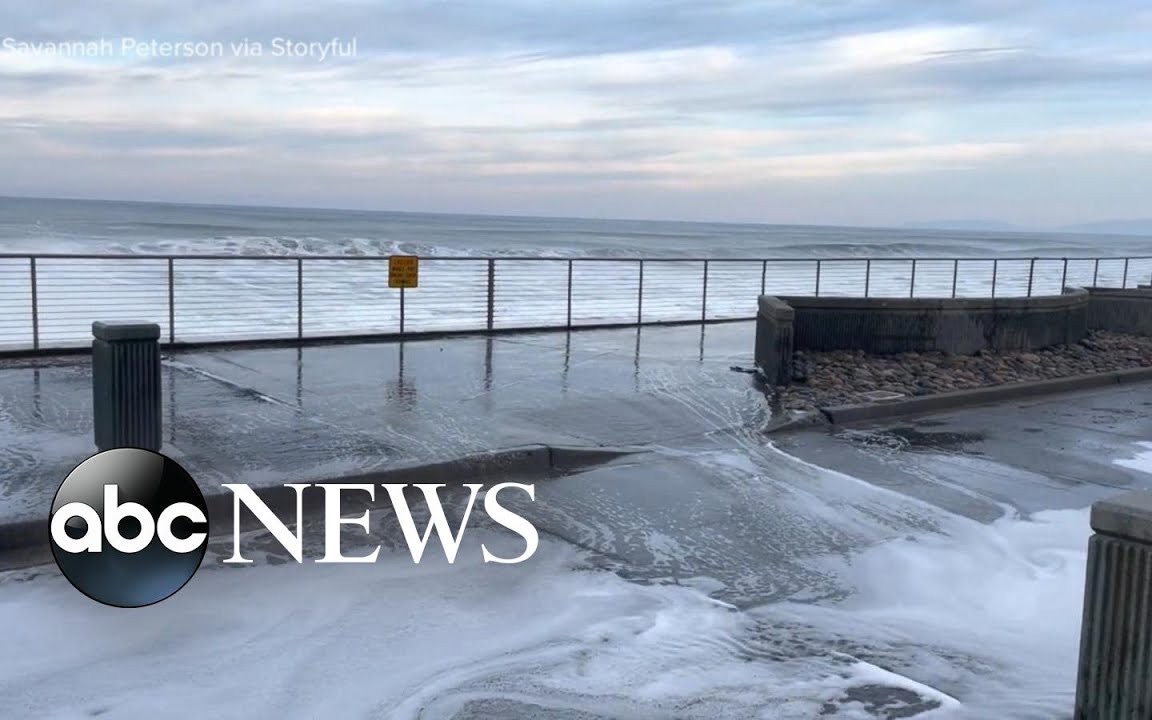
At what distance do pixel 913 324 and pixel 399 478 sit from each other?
846cm

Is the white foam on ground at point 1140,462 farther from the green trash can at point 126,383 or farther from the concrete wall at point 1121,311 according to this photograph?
the concrete wall at point 1121,311

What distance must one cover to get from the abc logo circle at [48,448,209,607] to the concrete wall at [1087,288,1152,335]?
53.3 feet

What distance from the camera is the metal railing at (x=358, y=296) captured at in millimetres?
17766

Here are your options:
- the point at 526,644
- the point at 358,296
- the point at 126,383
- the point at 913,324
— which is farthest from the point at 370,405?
the point at 358,296

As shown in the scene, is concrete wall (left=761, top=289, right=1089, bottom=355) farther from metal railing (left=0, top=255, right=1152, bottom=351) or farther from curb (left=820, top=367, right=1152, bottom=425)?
metal railing (left=0, top=255, right=1152, bottom=351)

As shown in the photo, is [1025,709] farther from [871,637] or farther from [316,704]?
[316,704]

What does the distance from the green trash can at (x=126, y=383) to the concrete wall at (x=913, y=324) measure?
839cm

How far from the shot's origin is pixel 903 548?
6781 mm

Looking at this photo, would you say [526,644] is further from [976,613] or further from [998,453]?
[998,453]

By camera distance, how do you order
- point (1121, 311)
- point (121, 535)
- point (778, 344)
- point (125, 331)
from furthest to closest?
point (1121, 311)
point (778, 344)
point (125, 331)
point (121, 535)

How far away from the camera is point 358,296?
93.2 feet

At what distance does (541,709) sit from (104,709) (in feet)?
5.56

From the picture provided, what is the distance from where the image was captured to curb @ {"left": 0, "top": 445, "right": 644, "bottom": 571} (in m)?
6.11

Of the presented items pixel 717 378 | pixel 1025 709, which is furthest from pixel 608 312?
pixel 1025 709
